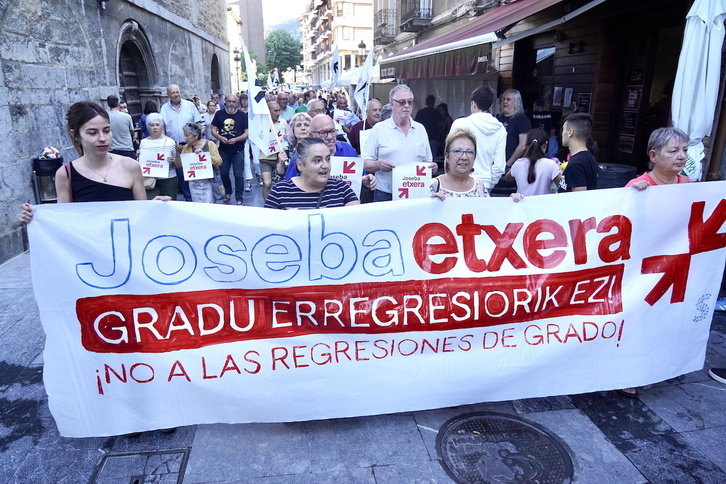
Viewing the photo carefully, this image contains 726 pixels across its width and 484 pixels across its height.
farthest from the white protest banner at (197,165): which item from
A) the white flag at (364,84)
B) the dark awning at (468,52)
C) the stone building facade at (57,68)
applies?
the dark awning at (468,52)

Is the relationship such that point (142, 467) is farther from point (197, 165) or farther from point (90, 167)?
point (197, 165)

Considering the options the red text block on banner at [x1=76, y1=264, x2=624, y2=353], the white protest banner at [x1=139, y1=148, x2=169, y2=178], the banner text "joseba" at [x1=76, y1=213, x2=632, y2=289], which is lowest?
the red text block on banner at [x1=76, y1=264, x2=624, y2=353]

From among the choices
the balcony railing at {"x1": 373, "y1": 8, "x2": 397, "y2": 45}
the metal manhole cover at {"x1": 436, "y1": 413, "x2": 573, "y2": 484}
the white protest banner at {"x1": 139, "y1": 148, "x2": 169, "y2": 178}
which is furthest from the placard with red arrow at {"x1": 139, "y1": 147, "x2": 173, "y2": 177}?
the balcony railing at {"x1": 373, "y1": 8, "x2": 397, "y2": 45}

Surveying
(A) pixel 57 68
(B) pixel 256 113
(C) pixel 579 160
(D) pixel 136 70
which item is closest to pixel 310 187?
(C) pixel 579 160

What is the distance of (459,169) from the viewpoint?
3352 mm

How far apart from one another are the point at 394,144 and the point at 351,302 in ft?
7.58

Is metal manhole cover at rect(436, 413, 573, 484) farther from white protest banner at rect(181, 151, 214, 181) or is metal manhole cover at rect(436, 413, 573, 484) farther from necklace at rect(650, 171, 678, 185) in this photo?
white protest banner at rect(181, 151, 214, 181)

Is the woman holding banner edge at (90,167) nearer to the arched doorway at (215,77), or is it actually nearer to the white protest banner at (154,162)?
the white protest banner at (154,162)

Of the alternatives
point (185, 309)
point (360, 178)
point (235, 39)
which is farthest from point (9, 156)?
point (235, 39)

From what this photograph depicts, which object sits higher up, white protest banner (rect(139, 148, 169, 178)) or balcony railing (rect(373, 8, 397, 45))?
balcony railing (rect(373, 8, 397, 45))

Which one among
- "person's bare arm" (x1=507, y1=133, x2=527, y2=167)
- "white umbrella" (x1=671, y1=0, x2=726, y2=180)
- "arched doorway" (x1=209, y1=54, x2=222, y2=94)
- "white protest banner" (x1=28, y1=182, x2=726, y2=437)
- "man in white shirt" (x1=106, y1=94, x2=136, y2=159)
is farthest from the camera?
"arched doorway" (x1=209, y1=54, x2=222, y2=94)

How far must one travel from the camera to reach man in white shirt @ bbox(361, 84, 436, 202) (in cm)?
471

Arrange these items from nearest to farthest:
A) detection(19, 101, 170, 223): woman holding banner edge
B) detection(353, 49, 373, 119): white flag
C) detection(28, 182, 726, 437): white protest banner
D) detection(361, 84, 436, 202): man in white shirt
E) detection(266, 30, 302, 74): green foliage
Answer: detection(28, 182, 726, 437): white protest banner, detection(19, 101, 170, 223): woman holding banner edge, detection(361, 84, 436, 202): man in white shirt, detection(353, 49, 373, 119): white flag, detection(266, 30, 302, 74): green foliage

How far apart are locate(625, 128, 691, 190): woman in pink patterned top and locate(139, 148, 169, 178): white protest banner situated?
5204 mm
